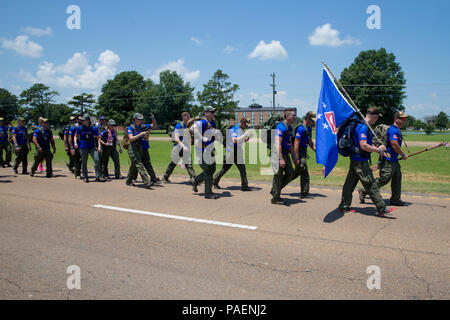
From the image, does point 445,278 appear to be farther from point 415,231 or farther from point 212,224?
point 212,224

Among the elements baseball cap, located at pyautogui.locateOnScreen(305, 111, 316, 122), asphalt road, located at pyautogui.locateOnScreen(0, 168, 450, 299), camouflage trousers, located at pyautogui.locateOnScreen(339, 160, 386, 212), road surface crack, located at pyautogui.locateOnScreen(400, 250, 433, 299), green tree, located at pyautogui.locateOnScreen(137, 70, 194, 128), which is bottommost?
road surface crack, located at pyautogui.locateOnScreen(400, 250, 433, 299)

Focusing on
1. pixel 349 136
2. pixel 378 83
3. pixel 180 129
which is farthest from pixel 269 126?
pixel 378 83

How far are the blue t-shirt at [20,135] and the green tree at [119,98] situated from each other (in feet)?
247

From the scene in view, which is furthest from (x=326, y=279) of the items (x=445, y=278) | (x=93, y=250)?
(x=93, y=250)

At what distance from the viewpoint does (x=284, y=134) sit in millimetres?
6887

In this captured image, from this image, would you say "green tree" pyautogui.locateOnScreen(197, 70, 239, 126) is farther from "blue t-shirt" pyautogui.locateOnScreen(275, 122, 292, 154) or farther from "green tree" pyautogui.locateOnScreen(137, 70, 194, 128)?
"blue t-shirt" pyautogui.locateOnScreen(275, 122, 292, 154)

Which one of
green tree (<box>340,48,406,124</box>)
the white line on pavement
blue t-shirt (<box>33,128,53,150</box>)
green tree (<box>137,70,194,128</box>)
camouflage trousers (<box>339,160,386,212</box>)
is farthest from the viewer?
green tree (<box>137,70,194,128</box>)

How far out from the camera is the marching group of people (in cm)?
618

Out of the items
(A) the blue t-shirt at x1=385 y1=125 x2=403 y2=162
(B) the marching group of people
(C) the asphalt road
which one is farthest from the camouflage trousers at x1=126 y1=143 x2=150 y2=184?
(A) the blue t-shirt at x1=385 y1=125 x2=403 y2=162

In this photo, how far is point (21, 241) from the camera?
15.8 feet

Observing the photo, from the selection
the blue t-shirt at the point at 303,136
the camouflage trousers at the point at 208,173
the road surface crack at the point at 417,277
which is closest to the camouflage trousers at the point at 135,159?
the camouflage trousers at the point at 208,173

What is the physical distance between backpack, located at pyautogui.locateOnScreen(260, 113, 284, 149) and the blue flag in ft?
3.72
